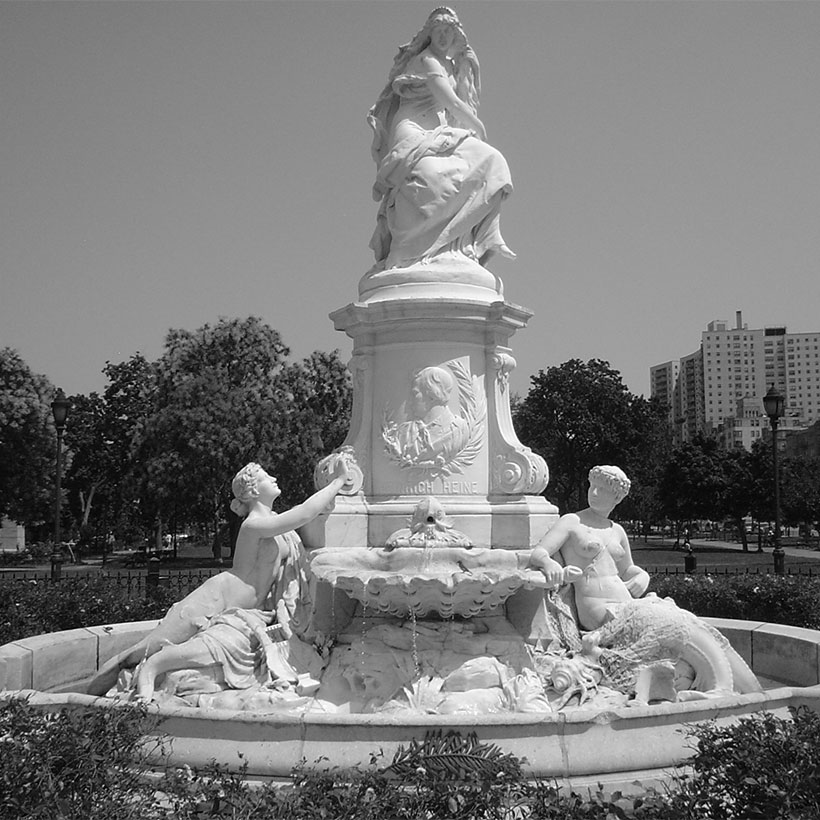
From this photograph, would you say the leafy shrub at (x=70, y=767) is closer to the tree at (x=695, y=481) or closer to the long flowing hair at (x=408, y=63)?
the long flowing hair at (x=408, y=63)

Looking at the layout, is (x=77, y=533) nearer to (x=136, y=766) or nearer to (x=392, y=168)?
(x=392, y=168)

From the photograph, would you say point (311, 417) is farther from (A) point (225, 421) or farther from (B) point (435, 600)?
(B) point (435, 600)

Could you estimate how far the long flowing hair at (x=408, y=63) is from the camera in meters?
9.40

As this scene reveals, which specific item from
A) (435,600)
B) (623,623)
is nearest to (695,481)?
(623,623)

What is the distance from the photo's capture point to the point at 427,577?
6688mm

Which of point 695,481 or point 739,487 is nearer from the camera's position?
point 739,487

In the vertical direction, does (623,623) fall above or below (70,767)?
above

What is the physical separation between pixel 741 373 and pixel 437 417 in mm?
128482

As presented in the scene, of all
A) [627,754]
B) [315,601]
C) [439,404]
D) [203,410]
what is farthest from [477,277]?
[203,410]

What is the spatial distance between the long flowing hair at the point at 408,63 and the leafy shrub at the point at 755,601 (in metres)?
6.38

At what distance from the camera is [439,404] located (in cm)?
858

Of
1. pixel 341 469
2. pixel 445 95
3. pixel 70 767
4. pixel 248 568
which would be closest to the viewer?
pixel 70 767

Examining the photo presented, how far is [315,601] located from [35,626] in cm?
437

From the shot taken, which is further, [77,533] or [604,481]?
[77,533]
